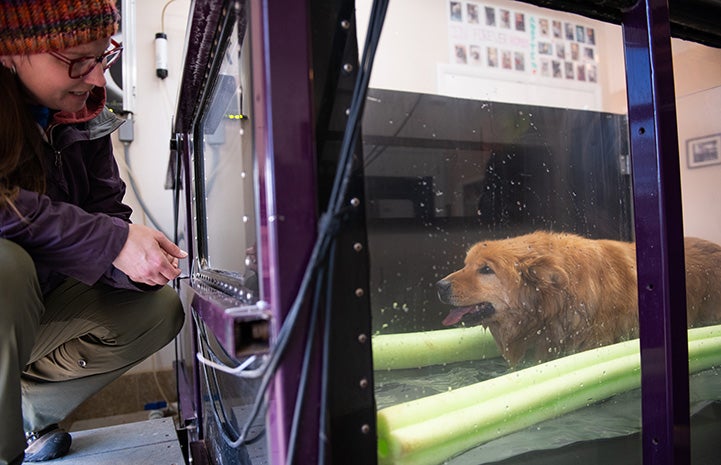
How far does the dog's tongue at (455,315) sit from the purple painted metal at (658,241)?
0.25 metres

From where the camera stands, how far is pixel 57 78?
0.69 meters

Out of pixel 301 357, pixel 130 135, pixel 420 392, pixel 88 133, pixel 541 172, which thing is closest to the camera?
pixel 301 357

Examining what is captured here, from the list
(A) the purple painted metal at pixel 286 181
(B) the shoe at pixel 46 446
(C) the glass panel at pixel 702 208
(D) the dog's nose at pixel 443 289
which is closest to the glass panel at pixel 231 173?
(A) the purple painted metal at pixel 286 181

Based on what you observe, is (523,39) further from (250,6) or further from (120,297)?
(120,297)

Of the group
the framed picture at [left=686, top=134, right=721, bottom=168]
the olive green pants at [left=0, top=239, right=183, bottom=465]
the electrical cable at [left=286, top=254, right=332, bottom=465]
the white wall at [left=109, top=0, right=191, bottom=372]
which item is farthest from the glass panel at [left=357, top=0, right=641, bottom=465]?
the white wall at [left=109, top=0, right=191, bottom=372]

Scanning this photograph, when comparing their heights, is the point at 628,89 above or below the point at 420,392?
above

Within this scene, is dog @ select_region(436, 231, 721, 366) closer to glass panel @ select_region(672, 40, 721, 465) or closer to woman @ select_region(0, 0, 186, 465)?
glass panel @ select_region(672, 40, 721, 465)

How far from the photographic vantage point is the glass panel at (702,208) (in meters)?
0.84

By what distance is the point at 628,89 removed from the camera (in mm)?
662

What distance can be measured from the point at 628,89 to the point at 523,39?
6.5 inches

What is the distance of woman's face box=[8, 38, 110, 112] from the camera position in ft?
2.19

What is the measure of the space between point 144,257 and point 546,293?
57 cm

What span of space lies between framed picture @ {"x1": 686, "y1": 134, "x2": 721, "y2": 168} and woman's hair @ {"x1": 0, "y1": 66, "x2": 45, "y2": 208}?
1099 millimetres

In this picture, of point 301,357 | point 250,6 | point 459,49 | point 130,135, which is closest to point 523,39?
point 459,49
